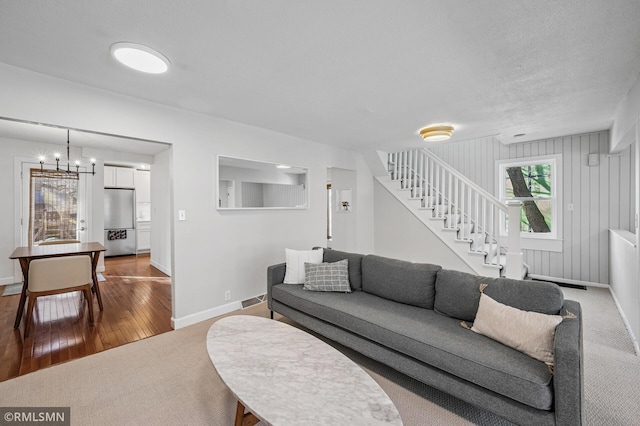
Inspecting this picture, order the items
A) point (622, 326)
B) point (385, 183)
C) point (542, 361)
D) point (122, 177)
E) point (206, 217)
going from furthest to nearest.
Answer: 1. point (122, 177)
2. point (385, 183)
3. point (206, 217)
4. point (622, 326)
5. point (542, 361)

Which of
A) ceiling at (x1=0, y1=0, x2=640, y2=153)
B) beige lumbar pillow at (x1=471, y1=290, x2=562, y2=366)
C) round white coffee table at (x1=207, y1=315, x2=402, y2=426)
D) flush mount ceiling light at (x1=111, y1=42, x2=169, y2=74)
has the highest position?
ceiling at (x1=0, y1=0, x2=640, y2=153)

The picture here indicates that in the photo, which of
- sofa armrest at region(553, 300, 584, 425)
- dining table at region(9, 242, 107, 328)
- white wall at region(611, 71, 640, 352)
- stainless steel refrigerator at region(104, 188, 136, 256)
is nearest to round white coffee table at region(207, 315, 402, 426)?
sofa armrest at region(553, 300, 584, 425)

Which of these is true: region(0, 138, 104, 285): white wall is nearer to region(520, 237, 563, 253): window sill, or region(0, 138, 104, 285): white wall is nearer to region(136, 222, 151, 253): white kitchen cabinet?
region(136, 222, 151, 253): white kitchen cabinet

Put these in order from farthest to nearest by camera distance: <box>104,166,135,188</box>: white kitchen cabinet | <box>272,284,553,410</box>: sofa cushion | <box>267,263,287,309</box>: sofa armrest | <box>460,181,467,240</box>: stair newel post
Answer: <box>104,166,135,188</box>: white kitchen cabinet
<box>460,181,467,240</box>: stair newel post
<box>267,263,287,309</box>: sofa armrest
<box>272,284,553,410</box>: sofa cushion

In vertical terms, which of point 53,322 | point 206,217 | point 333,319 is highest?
point 206,217

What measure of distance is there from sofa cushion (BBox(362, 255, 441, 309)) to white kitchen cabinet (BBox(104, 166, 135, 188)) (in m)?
6.76

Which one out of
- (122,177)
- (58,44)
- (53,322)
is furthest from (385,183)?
(122,177)

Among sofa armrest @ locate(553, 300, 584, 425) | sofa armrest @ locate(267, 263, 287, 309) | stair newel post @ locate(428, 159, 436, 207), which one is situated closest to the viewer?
sofa armrest @ locate(553, 300, 584, 425)

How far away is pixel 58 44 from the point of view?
1771 mm

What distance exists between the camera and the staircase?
383 centimetres

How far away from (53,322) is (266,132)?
130 inches

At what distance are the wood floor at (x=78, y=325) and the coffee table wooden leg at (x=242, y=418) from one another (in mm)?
1749

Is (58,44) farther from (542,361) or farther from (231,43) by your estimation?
(542,361)

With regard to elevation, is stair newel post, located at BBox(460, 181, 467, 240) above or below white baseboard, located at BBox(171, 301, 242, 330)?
above
